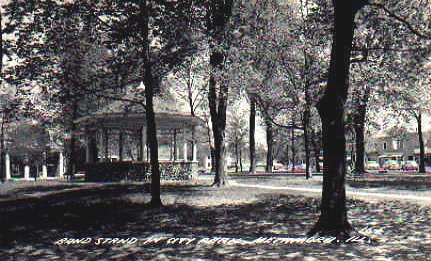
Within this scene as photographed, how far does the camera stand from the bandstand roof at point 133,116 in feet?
82.6

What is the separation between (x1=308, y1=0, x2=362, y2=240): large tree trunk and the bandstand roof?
16808 millimetres

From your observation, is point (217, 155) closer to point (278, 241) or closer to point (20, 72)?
point (20, 72)

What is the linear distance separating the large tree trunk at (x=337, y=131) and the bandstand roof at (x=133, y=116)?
55.1 ft

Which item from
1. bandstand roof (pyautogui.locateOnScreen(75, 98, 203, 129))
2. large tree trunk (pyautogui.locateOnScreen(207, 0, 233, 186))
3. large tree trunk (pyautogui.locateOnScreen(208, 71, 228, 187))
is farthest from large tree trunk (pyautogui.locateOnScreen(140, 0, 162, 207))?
bandstand roof (pyautogui.locateOnScreen(75, 98, 203, 129))

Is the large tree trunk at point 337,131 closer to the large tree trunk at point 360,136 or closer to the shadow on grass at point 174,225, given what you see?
the shadow on grass at point 174,225

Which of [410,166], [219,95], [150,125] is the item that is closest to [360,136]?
[219,95]

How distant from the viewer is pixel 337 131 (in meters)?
8.76

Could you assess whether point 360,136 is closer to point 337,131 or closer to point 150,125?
point 150,125

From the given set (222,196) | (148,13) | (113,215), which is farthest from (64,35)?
(222,196)

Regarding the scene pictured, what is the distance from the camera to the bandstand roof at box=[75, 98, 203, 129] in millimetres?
25172

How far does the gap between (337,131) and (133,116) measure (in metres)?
18.3

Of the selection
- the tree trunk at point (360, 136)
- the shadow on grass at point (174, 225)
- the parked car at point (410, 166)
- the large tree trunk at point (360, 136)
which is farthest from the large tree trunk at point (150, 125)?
the parked car at point (410, 166)

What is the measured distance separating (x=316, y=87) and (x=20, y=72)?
62.3 ft

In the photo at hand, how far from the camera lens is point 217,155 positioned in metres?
21.6
